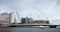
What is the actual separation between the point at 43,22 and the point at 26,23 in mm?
3577

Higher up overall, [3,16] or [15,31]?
[3,16]

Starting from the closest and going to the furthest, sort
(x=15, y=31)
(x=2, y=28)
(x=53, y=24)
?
(x=53, y=24) → (x=2, y=28) → (x=15, y=31)

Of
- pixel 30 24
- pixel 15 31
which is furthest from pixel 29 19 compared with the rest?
pixel 15 31

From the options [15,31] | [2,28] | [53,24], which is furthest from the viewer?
[15,31]

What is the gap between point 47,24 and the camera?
4700 cm

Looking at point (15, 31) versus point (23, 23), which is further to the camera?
point (15, 31)

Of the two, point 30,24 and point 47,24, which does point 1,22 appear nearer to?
point 30,24

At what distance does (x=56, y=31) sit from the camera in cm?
5078

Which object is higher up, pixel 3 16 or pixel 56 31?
pixel 3 16

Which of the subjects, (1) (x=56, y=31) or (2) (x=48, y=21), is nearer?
(2) (x=48, y=21)

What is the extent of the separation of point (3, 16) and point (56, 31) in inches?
477

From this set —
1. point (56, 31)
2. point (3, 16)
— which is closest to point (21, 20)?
point (3, 16)

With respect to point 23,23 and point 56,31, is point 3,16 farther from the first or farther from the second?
point 56,31

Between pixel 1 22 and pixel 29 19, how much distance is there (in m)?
6.23
